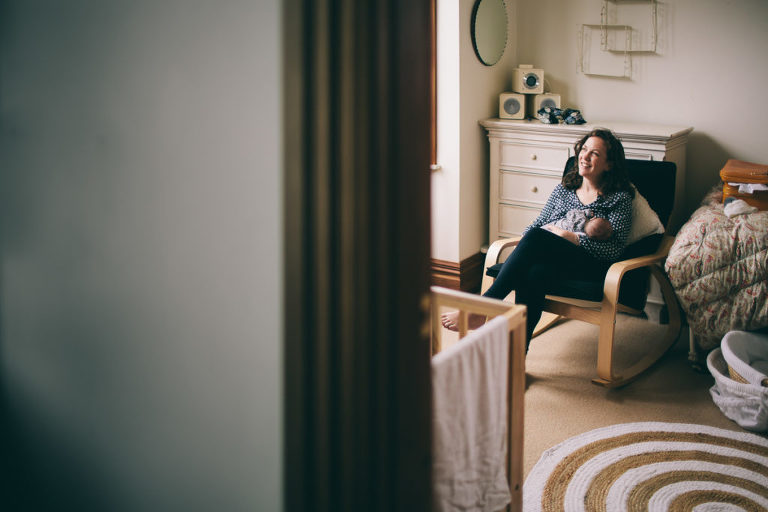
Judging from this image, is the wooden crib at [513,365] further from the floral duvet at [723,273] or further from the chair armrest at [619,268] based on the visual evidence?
the floral duvet at [723,273]

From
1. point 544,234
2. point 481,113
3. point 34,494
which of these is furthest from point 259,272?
point 481,113

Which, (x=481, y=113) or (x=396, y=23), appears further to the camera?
(x=481, y=113)

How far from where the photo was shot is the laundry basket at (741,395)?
8.26 feet

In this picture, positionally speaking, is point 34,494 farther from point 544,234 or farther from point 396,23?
point 544,234

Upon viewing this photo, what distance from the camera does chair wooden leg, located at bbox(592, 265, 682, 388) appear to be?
2.88 m

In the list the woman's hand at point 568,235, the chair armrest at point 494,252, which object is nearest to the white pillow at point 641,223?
the woman's hand at point 568,235

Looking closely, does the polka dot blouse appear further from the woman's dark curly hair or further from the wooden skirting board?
the wooden skirting board

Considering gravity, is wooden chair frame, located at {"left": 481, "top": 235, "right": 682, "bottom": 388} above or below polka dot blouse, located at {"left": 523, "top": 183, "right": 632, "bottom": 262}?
below

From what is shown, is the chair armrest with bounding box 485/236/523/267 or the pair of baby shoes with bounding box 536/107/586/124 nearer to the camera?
the chair armrest with bounding box 485/236/523/267

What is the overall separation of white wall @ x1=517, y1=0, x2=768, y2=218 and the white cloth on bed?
2431 millimetres

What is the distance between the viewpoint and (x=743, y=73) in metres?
3.42

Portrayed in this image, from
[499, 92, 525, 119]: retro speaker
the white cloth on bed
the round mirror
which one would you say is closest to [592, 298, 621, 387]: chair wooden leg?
the white cloth on bed

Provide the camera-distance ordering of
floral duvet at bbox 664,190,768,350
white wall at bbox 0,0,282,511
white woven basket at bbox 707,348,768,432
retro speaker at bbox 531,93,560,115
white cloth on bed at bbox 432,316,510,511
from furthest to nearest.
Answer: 1. retro speaker at bbox 531,93,560,115
2. floral duvet at bbox 664,190,768,350
3. white woven basket at bbox 707,348,768,432
4. white cloth on bed at bbox 432,316,510,511
5. white wall at bbox 0,0,282,511

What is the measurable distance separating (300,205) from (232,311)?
24 cm
